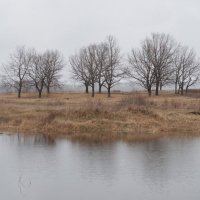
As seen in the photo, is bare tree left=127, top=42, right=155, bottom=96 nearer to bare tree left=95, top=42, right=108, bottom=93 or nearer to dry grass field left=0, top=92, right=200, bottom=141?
bare tree left=95, top=42, right=108, bottom=93

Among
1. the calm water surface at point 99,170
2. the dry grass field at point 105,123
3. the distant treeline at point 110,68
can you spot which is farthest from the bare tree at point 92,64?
the calm water surface at point 99,170

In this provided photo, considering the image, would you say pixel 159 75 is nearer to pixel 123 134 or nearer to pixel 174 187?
pixel 123 134

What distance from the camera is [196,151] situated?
27.6 meters

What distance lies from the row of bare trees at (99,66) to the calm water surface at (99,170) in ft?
174

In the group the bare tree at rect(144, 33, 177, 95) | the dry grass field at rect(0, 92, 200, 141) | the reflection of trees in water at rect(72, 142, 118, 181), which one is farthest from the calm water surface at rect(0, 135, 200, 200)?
the bare tree at rect(144, 33, 177, 95)

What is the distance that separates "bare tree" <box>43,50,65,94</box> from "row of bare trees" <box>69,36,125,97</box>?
12.5 feet

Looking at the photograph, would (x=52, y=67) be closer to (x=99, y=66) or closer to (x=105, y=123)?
(x=99, y=66)

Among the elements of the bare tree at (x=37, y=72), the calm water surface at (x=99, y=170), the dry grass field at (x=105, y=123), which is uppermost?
the bare tree at (x=37, y=72)

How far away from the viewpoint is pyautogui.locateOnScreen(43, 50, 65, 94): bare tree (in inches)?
3482

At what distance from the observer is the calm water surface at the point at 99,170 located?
17500 mm

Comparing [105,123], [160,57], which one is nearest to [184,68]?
[160,57]

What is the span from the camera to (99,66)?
278 ft

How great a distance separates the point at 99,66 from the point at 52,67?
Result: 34.7 feet

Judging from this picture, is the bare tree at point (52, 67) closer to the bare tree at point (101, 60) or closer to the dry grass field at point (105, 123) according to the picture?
the bare tree at point (101, 60)
